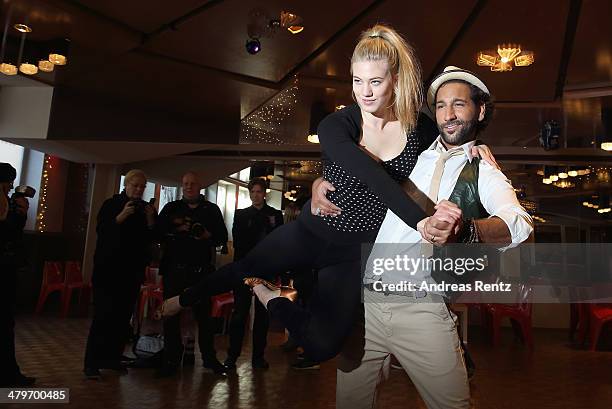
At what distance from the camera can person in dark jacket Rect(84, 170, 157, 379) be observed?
3686 millimetres

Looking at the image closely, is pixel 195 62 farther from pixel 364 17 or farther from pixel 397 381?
pixel 397 381

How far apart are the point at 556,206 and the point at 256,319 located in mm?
6873

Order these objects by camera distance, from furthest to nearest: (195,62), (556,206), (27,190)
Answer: (556,206), (195,62), (27,190)

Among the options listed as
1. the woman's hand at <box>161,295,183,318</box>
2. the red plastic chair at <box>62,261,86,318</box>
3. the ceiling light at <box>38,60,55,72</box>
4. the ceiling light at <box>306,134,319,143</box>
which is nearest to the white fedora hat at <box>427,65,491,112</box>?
the woman's hand at <box>161,295,183,318</box>

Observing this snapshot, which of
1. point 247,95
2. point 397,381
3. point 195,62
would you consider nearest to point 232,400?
point 397,381

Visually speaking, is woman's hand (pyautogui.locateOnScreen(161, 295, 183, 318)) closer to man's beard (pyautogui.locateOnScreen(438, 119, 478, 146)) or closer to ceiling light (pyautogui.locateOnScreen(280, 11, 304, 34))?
man's beard (pyautogui.locateOnScreen(438, 119, 478, 146))

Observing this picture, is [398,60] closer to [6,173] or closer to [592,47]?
[6,173]

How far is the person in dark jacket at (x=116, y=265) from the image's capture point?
369cm

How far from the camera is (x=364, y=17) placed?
472cm

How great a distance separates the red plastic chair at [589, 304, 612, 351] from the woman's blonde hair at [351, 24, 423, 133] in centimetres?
592

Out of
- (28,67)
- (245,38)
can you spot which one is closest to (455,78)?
(245,38)

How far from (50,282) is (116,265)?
176 inches

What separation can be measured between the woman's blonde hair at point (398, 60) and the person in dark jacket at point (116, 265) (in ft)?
9.08

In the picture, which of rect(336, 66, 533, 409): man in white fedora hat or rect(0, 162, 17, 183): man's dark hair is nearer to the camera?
rect(336, 66, 533, 409): man in white fedora hat
